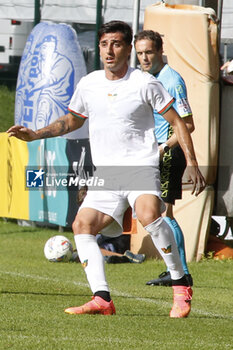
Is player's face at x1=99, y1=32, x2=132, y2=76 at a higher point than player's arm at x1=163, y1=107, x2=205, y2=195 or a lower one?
higher

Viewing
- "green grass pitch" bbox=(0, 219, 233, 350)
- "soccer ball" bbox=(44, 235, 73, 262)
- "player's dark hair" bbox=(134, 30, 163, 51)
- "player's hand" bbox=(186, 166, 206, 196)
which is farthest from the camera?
"soccer ball" bbox=(44, 235, 73, 262)

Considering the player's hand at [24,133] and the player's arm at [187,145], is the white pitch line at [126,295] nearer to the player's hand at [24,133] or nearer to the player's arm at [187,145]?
the player's arm at [187,145]

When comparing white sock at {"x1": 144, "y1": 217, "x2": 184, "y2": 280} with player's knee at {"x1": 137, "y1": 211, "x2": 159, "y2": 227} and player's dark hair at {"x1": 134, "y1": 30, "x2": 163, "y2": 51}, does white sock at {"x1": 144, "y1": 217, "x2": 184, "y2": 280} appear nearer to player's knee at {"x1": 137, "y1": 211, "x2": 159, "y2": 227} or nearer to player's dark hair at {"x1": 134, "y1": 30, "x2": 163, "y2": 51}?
player's knee at {"x1": 137, "y1": 211, "x2": 159, "y2": 227}

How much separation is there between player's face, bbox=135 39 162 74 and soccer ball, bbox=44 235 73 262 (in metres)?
2.97

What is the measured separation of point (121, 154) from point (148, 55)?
2281mm

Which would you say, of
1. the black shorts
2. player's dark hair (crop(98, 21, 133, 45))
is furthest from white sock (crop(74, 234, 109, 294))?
the black shorts

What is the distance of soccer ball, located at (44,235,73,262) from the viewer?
11172 mm

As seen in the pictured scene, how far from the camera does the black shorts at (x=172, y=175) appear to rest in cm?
892

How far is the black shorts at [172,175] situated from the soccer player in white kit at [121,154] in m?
2.04

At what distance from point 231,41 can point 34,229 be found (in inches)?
194

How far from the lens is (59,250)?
441 inches

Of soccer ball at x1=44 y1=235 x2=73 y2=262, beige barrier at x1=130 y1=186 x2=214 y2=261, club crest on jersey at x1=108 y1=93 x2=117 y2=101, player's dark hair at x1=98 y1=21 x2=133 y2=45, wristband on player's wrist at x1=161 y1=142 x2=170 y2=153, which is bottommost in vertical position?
soccer ball at x1=44 y1=235 x2=73 y2=262

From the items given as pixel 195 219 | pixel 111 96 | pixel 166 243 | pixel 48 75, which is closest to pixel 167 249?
pixel 166 243

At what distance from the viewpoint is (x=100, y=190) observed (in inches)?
272
